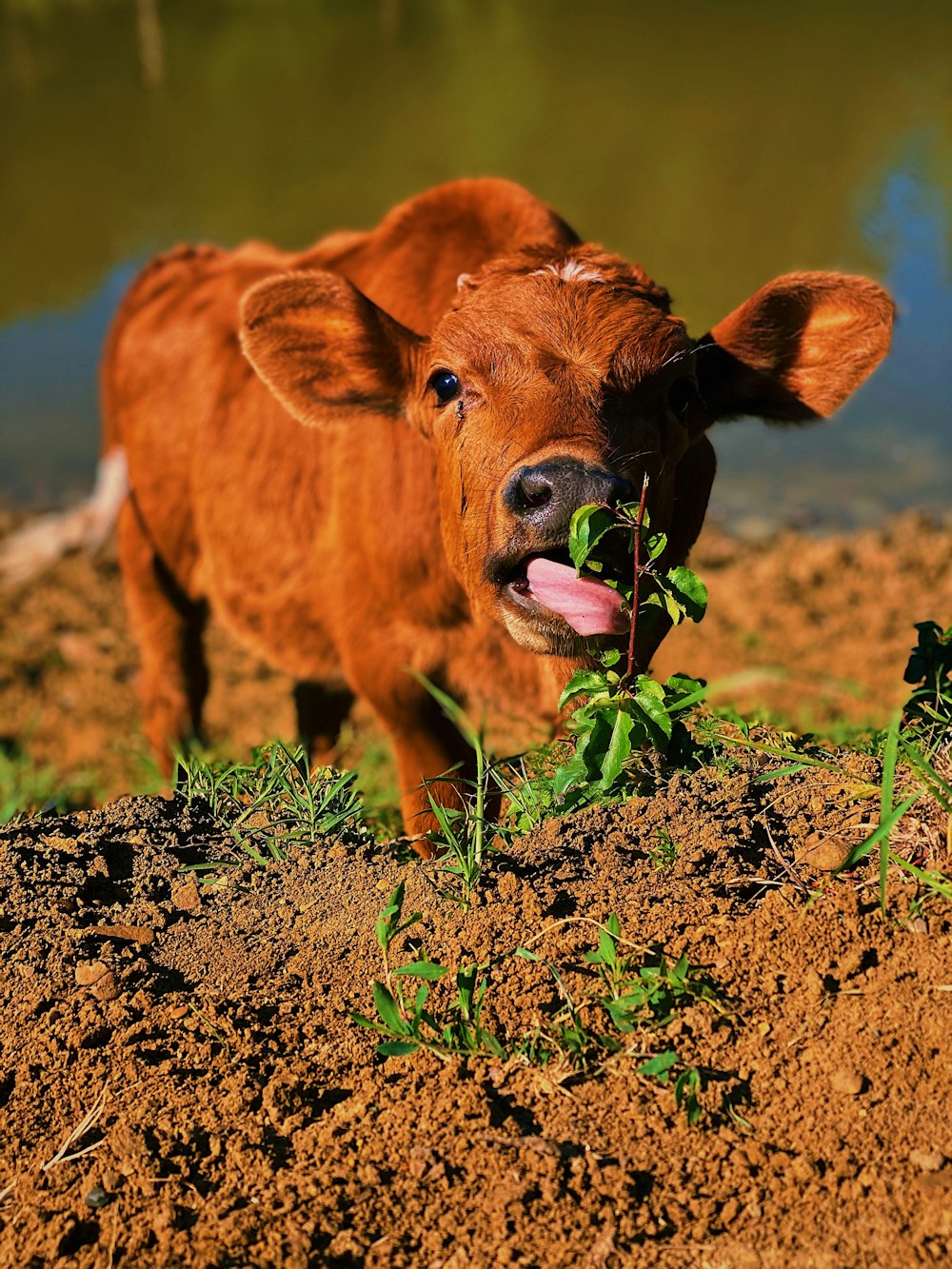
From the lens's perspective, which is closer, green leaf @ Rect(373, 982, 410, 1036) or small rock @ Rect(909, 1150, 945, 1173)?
small rock @ Rect(909, 1150, 945, 1173)

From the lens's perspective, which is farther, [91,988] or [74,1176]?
[91,988]

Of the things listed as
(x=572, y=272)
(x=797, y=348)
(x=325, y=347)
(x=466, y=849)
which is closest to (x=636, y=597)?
(x=466, y=849)

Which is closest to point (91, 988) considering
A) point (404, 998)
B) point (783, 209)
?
point (404, 998)

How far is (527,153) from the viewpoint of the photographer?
17.8 m

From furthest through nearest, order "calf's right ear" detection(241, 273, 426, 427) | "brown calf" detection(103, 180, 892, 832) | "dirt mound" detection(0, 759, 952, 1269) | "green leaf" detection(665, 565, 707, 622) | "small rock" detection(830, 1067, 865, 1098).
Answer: "calf's right ear" detection(241, 273, 426, 427) < "brown calf" detection(103, 180, 892, 832) < "green leaf" detection(665, 565, 707, 622) < "small rock" detection(830, 1067, 865, 1098) < "dirt mound" detection(0, 759, 952, 1269)

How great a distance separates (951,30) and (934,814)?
21391 mm

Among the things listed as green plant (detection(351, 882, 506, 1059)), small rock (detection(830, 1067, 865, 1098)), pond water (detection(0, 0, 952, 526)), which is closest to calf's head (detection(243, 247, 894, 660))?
green plant (detection(351, 882, 506, 1059))

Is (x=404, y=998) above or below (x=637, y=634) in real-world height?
below

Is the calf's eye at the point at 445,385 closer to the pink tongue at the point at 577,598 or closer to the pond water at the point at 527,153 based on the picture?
the pink tongue at the point at 577,598

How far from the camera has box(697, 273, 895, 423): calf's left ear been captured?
4.23m

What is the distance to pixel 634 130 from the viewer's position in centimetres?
1845

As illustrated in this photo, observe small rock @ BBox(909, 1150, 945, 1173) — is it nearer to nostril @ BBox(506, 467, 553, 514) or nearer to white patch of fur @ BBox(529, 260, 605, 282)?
nostril @ BBox(506, 467, 553, 514)

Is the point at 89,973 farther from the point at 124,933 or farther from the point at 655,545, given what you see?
the point at 655,545

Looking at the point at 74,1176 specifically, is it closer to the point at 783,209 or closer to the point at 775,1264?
the point at 775,1264
